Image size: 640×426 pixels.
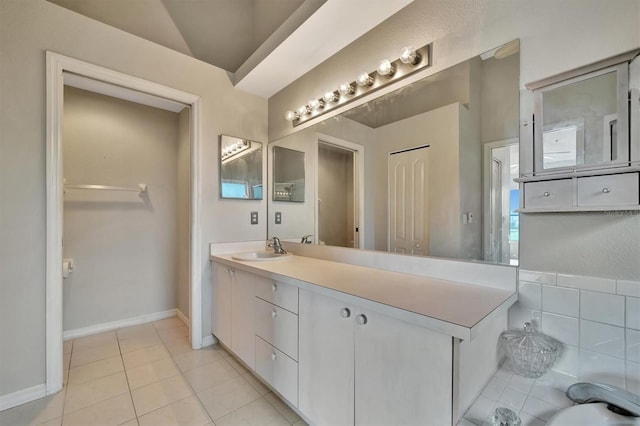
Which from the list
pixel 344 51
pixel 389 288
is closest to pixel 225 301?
pixel 389 288

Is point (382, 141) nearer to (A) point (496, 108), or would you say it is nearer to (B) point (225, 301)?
(A) point (496, 108)

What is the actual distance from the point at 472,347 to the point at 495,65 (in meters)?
1.17

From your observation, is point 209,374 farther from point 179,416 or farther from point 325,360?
point 325,360

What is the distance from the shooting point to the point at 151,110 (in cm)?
279

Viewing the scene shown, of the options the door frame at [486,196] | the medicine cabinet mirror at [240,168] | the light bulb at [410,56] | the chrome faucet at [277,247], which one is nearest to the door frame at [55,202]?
the medicine cabinet mirror at [240,168]

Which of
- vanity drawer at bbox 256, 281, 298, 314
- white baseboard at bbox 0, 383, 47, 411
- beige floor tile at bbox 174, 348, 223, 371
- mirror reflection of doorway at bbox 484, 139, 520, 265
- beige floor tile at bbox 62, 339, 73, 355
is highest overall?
mirror reflection of doorway at bbox 484, 139, 520, 265

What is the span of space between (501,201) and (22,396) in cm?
276

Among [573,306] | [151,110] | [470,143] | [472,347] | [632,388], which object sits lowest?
[632,388]

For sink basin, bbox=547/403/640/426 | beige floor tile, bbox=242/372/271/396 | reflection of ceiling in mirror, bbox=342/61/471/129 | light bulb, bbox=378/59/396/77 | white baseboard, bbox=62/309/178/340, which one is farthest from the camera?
white baseboard, bbox=62/309/178/340

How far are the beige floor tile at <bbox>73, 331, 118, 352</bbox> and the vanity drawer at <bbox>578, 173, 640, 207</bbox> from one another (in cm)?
331

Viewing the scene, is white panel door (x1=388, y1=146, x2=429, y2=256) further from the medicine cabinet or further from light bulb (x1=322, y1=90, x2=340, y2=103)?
light bulb (x1=322, y1=90, x2=340, y2=103)

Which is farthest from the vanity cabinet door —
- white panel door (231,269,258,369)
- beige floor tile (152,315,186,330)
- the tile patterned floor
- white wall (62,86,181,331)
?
white wall (62,86,181,331)

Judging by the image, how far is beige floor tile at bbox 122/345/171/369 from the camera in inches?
76.9

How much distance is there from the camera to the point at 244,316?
1.74 meters
